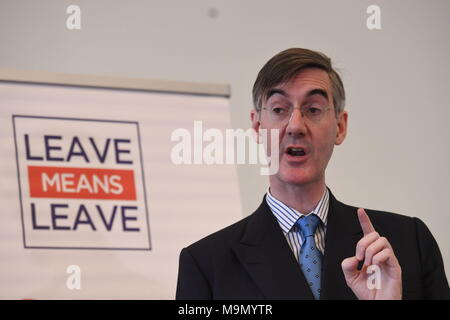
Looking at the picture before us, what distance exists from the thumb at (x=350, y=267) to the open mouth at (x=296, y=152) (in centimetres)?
42

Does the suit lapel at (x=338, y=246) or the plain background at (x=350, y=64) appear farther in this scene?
the plain background at (x=350, y=64)

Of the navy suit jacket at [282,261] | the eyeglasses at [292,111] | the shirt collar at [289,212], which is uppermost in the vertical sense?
the eyeglasses at [292,111]

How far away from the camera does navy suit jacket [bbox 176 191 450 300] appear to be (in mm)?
2002

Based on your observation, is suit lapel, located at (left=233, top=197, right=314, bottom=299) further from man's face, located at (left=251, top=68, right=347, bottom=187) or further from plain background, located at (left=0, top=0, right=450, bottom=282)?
plain background, located at (left=0, top=0, right=450, bottom=282)

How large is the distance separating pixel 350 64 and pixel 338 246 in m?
2.16

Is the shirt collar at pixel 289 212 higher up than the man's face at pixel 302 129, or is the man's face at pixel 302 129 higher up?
the man's face at pixel 302 129

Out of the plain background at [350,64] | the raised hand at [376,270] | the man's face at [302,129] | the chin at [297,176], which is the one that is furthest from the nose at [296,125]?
the plain background at [350,64]

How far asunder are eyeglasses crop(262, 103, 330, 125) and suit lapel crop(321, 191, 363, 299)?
247 mm

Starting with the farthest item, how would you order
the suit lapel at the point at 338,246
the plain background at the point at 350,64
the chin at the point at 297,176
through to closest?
the plain background at the point at 350,64 → the chin at the point at 297,176 → the suit lapel at the point at 338,246

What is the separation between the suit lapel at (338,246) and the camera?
6.49ft

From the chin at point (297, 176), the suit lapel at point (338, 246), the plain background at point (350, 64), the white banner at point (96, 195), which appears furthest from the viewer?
the plain background at point (350, 64)

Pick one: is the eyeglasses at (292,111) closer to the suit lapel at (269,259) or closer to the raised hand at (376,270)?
the suit lapel at (269,259)

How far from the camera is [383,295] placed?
1824 millimetres

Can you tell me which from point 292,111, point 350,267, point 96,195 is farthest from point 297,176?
point 96,195
